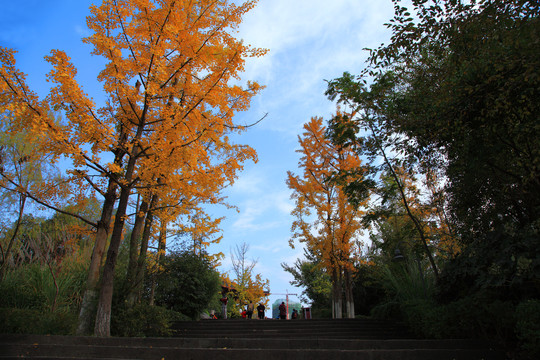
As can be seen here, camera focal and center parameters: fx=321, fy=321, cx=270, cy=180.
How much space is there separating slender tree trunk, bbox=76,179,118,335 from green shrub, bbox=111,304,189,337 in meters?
0.57

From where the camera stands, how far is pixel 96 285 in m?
7.07

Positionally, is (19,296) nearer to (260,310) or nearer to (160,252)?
(160,252)

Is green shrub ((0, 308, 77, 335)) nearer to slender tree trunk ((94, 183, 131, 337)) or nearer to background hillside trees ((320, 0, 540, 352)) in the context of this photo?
slender tree trunk ((94, 183, 131, 337))

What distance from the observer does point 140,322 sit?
25.6ft

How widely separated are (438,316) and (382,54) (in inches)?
242

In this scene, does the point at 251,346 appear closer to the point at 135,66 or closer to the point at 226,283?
the point at 135,66

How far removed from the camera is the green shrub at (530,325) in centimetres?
467

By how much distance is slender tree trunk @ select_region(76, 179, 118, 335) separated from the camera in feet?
21.7

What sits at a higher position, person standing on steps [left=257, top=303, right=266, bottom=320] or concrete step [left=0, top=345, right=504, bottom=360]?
concrete step [left=0, top=345, right=504, bottom=360]

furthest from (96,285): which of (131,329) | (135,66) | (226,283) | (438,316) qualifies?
(226,283)

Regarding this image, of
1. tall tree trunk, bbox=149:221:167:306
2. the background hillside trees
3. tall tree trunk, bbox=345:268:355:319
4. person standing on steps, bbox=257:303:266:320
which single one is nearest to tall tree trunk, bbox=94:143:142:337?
tall tree trunk, bbox=149:221:167:306

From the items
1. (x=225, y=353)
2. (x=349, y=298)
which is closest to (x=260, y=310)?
(x=349, y=298)

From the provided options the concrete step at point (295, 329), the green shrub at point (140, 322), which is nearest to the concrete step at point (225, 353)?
the green shrub at point (140, 322)

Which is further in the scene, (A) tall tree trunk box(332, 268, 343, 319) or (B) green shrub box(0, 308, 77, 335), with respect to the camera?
(A) tall tree trunk box(332, 268, 343, 319)
